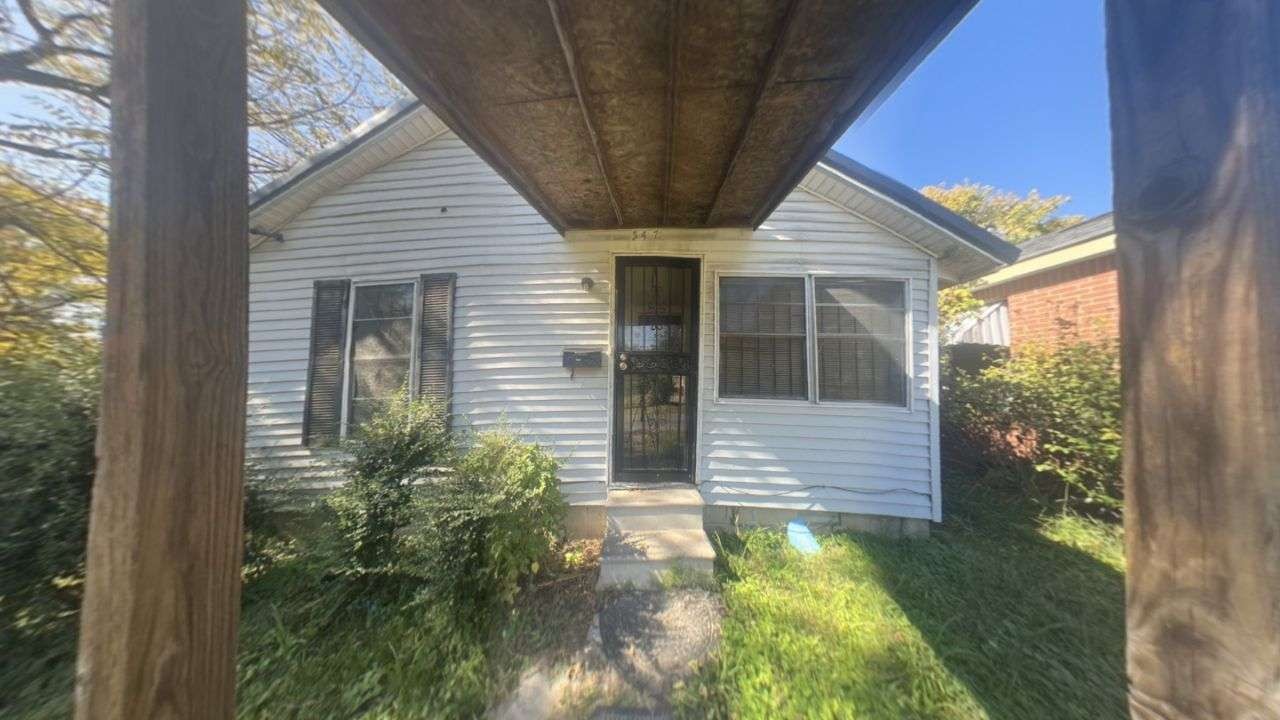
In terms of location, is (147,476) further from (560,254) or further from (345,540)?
(560,254)

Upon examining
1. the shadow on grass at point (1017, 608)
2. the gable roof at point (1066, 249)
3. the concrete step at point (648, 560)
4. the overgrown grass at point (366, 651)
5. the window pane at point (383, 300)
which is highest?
the gable roof at point (1066, 249)

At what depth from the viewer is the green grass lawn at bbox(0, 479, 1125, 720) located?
2146 mm

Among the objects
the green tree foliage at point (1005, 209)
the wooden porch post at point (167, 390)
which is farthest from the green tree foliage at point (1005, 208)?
the wooden porch post at point (167, 390)

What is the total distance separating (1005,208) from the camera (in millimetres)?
17984

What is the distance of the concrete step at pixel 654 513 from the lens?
345cm

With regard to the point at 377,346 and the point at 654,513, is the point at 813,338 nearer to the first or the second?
the point at 654,513

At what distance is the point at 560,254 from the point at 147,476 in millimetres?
3673

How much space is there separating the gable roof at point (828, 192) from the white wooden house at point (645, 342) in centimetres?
2

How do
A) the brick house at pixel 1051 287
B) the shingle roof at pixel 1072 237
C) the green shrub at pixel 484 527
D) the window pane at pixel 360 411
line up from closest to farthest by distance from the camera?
the green shrub at pixel 484 527
the window pane at pixel 360 411
the brick house at pixel 1051 287
the shingle roof at pixel 1072 237

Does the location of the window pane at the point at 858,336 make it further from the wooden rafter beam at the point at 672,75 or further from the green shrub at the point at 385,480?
the green shrub at the point at 385,480

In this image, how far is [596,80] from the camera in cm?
196

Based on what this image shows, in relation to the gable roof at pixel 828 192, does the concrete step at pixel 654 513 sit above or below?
below

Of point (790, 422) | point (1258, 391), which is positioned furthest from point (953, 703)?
point (1258, 391)

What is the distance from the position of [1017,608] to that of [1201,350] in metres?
3.38
